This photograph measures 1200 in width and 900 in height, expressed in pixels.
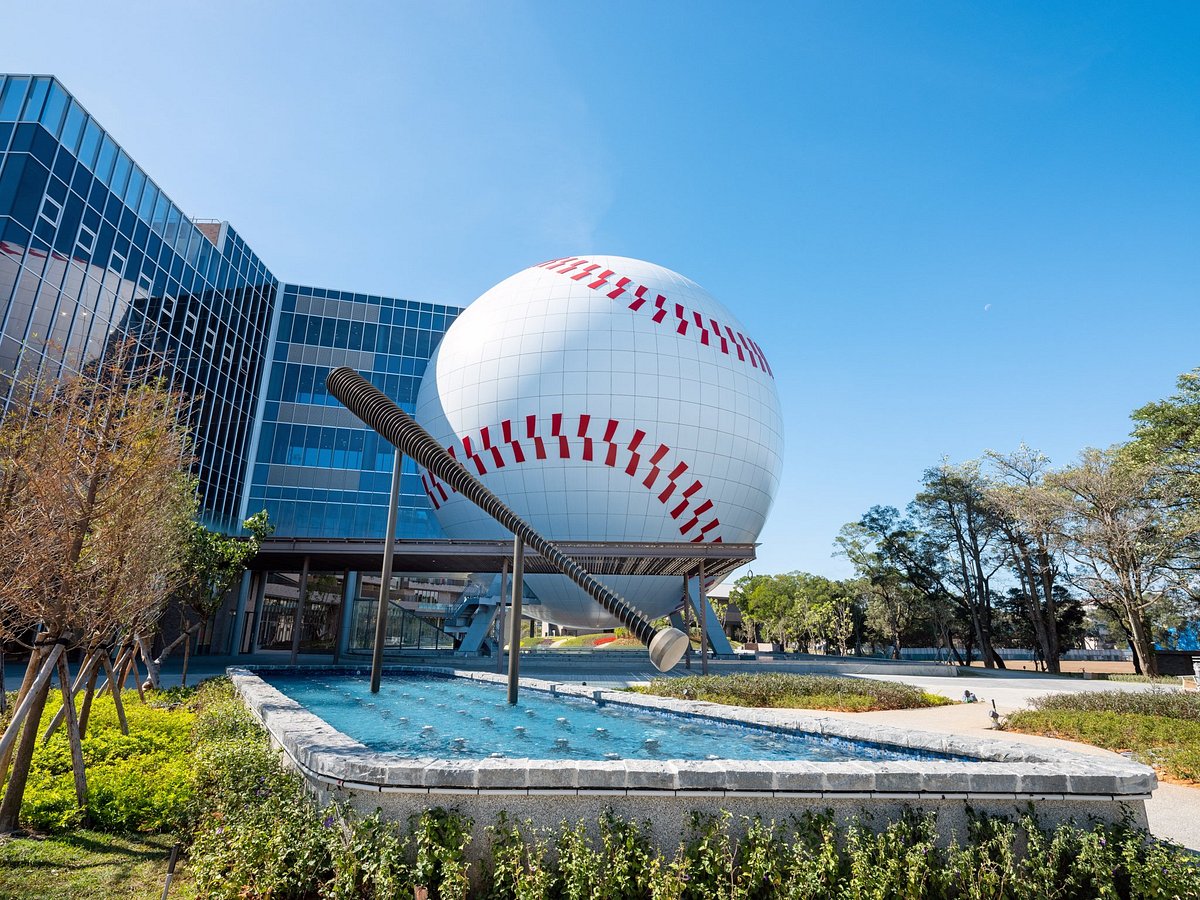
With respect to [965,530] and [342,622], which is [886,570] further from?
[342,622]

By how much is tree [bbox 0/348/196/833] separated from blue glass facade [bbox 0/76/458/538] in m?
13.4

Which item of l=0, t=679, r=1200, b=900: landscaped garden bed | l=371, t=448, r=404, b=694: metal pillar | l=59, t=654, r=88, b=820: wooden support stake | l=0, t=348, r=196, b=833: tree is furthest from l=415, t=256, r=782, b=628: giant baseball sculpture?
l=0, t=679, r=1200, b=900: landscaped garden bed

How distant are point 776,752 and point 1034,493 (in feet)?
108

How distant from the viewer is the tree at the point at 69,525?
7.07m

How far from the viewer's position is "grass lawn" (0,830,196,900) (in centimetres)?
509

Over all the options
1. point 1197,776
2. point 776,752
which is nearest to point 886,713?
point 1197,776

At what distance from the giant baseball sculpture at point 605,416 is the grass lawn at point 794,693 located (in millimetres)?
9261

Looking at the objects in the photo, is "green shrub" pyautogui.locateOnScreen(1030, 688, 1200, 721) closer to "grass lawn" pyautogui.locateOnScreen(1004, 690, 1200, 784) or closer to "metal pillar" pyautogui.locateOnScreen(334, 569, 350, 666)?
"grass lawn" pyautogui.locateOnScreen(1004, 690, 1200, 784)

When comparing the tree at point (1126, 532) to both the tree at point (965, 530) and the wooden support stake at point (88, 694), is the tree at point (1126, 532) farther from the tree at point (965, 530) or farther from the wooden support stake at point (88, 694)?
the wooden support stake at point (88, 694)

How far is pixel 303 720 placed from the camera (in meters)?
7.68

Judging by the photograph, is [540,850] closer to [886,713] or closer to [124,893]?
[124,893]

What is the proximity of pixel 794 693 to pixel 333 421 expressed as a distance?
40.6m


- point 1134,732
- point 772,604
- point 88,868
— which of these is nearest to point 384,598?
point 88,868

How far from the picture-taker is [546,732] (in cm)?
971
